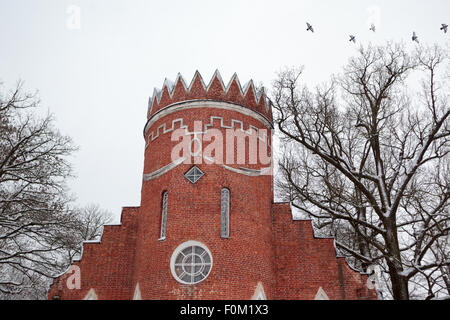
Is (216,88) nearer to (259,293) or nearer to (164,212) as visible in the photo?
(164,212)

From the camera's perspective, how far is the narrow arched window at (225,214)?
656 inches

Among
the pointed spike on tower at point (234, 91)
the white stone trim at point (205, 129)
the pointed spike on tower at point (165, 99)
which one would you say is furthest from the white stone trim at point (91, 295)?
the pointed spike on tower at point (234, 91)

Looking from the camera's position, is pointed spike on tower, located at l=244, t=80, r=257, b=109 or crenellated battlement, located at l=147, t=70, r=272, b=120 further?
pointed spike on tower, located at l=244, t=80, r=257, b=109

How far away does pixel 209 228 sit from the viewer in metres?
16.4

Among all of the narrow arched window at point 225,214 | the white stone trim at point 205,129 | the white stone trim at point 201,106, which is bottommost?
the narrow arched window at point 225,214

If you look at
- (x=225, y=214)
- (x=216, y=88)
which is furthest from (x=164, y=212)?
(x=216, y=88)

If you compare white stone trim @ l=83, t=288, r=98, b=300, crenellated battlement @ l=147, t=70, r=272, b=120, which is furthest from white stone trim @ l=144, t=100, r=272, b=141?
white stone trim @ l=83, t=288, r=98, b=300

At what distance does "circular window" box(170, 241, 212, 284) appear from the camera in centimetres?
1600

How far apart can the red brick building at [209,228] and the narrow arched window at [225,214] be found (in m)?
0.04

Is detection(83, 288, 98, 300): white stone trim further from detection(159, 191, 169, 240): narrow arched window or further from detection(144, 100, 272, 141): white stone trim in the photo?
detection(144, 100, 272, 141): white stone trim

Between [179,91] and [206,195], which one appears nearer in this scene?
[206,195]

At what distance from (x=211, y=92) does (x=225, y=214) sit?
4847 mm

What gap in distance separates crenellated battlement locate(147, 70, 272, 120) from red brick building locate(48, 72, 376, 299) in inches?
1.8

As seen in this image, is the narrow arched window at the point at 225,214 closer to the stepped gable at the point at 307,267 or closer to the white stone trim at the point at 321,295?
the stepped gable at the point at 307,267
